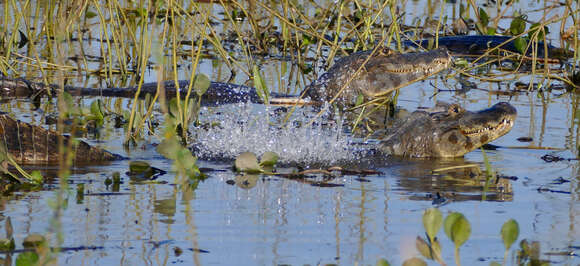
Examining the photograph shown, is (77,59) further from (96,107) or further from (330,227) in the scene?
(330,227)

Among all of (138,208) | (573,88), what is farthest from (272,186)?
(573,88)

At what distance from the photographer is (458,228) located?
3146 millimetres

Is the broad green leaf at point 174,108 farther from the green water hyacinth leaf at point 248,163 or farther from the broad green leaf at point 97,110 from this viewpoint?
the broad green leaf at point 97,110

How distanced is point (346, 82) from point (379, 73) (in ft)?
1.03

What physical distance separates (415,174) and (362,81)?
3209 millimetres

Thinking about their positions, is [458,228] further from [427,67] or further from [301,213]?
[427,67]

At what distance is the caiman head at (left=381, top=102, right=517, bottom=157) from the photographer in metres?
6.31

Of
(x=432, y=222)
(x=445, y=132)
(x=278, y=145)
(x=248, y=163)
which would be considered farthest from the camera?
(x=445, y=132)

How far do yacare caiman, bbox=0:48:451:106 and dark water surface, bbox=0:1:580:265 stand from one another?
92.1 inches

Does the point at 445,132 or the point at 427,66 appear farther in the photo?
the point at 427,66

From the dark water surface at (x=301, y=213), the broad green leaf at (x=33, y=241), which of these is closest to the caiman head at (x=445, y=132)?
the dark water surface at (x=301, y=213)

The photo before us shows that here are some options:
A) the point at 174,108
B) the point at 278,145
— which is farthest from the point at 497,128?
the point at 174,108

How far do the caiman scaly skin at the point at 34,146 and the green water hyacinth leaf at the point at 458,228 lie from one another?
3.15m

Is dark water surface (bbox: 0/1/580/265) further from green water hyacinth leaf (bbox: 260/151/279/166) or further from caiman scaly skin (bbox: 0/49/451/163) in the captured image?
caiman scaly skin (bbox: 0/49/451/163)
